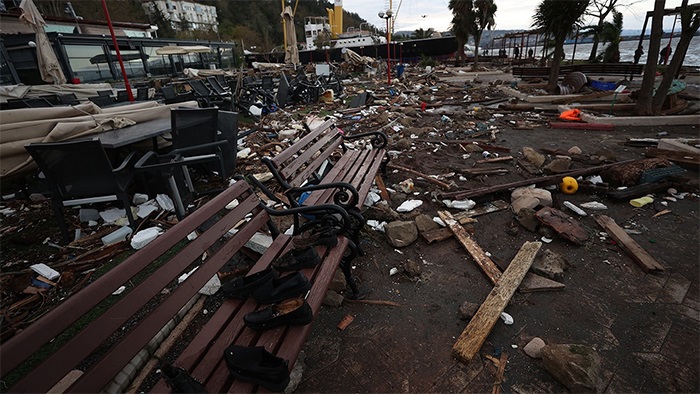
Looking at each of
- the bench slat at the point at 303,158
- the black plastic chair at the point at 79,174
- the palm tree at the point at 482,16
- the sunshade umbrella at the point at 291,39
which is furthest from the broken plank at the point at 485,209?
the palm tree at the point at 482,16

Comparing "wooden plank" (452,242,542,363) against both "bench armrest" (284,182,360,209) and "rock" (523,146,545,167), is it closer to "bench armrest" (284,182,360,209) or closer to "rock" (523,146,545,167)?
"bench armrest" (284,182,360,209)

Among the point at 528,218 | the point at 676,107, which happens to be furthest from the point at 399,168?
the point at 676,107

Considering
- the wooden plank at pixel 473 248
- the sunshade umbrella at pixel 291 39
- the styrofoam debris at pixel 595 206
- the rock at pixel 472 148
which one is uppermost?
the sunshade umbrella at pixel 291 39

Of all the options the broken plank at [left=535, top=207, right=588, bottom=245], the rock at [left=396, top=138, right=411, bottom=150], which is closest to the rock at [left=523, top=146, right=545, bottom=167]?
the broken plank at [left=535, top=207, right=588, bottom=245]

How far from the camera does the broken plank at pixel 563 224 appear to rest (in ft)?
10.4

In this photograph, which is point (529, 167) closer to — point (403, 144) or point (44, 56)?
point (403, 144)

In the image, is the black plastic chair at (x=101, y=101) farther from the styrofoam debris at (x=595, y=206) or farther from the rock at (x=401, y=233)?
the styrofoam debris at (x=595, y=206)

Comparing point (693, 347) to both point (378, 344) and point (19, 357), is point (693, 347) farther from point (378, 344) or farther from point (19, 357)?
point (19, 357)

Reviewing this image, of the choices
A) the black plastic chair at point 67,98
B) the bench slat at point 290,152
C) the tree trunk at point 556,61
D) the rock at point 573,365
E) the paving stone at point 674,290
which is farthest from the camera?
the tree trunk at point 556,61

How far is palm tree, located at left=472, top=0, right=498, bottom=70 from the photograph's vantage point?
28.1 m

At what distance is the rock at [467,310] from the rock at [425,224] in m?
1.14

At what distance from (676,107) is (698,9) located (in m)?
2.39

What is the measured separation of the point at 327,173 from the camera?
13.3ft

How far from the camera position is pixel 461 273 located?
2.88 m
